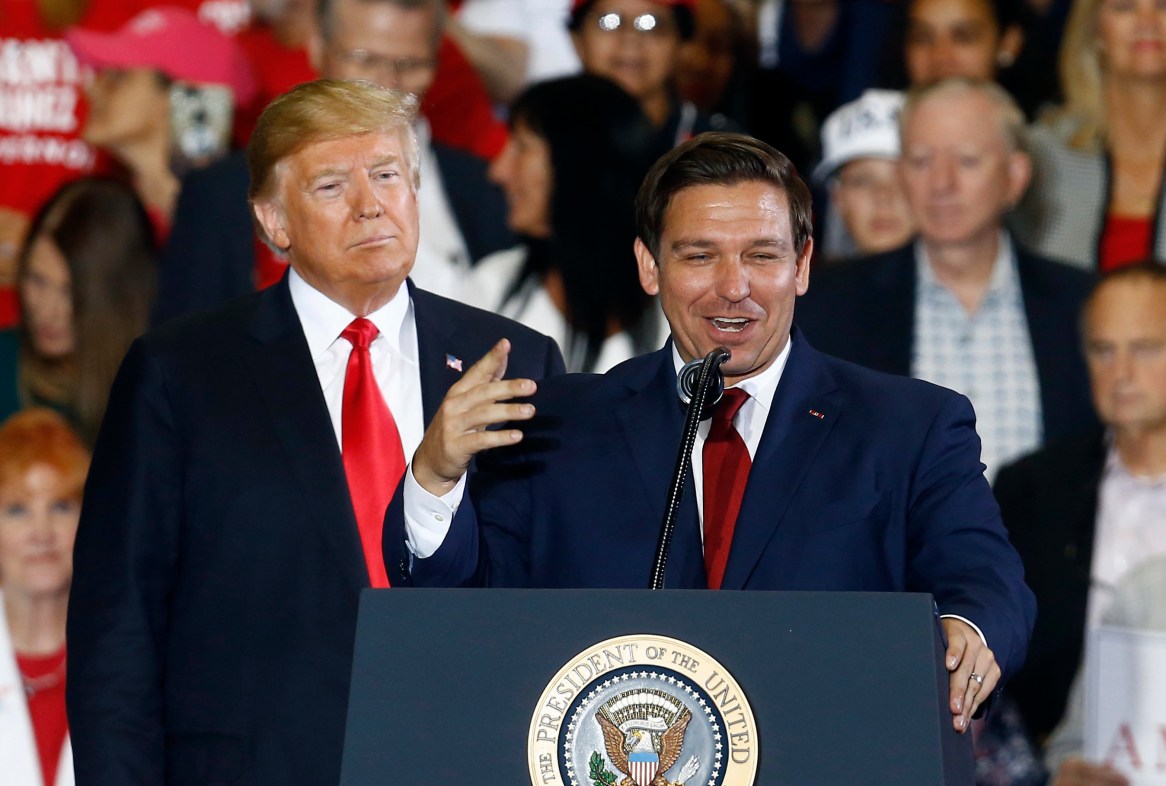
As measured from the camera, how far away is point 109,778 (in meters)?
2.47

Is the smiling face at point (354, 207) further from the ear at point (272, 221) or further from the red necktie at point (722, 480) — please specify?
the red necktie at point (722, 480)

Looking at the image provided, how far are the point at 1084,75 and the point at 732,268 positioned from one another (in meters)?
2.94

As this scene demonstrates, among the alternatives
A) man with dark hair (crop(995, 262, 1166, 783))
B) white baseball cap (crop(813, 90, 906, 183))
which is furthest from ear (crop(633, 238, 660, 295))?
white baseball cap (crop(813, 90, 906, 183))

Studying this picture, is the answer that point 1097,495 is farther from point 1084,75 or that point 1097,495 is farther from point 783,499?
point 783,499

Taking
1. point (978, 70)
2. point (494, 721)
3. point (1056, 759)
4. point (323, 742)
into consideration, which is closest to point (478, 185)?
point (978, 70)

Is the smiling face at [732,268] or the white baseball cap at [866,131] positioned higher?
the white baseball cap at [866,131]

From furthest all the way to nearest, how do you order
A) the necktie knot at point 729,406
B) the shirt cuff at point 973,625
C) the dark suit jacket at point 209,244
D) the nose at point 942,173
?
the nose at point 942,173 < the dark suit jacket at point 209,244 < the necktie knot at point 729,406 < the shirt cuff at point 973,625

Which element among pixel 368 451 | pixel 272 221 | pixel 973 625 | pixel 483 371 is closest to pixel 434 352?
pixel 368 451

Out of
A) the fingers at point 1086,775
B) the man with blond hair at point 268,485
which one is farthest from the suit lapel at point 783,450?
the fingers at point 1086,775

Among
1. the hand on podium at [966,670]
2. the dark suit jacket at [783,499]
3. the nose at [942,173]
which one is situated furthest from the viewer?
the nose at [942,173]

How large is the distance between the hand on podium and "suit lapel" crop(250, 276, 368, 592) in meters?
0.98

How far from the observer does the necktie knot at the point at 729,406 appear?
7.01 feet

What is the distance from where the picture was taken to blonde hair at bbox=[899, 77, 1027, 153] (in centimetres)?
438

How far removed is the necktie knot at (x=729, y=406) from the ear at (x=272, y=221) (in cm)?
81
